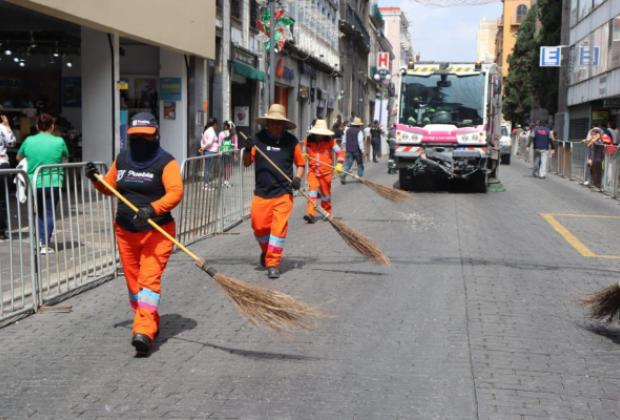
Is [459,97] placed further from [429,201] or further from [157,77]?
[157,77]

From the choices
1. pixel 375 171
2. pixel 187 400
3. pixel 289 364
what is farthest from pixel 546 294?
pixel 375 171

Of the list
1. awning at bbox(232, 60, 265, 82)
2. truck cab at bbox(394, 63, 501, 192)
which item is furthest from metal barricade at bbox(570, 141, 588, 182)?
awning at bbox(232, 60, 265, 82)

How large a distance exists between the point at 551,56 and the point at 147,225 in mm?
41444

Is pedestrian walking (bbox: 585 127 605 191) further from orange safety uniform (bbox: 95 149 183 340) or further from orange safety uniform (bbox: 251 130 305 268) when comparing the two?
orange safety uniform (bbox: 95 149 183 340)

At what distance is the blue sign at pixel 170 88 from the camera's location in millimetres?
21219

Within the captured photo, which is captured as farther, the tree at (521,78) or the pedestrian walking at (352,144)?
the tree at (521,78)

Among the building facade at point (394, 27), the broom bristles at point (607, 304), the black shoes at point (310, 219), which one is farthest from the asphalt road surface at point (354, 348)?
the building facade at point (394, 27)

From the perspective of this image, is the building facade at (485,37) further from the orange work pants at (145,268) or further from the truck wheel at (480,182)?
the orange work pants at (145,268)

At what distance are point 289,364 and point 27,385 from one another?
5.50ft

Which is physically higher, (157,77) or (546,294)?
(157,77)

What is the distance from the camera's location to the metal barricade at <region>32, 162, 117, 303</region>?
7.55m

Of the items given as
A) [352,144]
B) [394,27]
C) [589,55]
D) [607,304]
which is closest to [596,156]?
[352,144]

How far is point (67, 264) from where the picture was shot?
789 cm

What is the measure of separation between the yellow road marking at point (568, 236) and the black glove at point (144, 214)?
6456 mm
